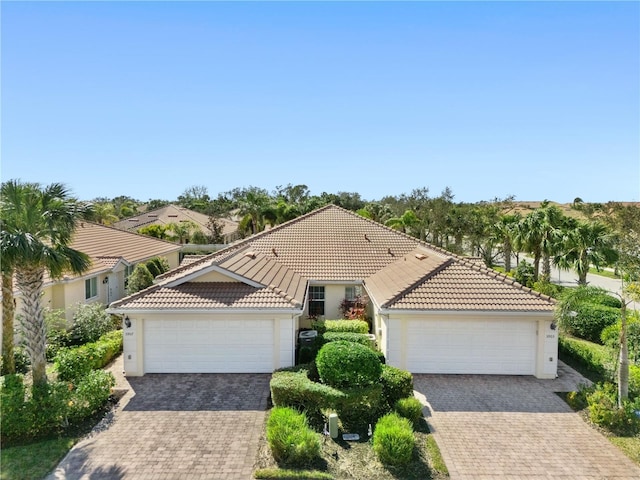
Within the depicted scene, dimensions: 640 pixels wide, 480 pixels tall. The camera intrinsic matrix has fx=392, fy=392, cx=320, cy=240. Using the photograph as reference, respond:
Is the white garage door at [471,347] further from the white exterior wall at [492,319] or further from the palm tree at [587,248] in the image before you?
the palm tree at [587,248]

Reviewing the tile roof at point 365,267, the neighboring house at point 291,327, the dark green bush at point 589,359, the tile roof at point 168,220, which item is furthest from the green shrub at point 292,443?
the tile roof at point 168,220

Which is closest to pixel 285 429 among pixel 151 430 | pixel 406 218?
pixel 151 430

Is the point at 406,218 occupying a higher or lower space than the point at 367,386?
higher

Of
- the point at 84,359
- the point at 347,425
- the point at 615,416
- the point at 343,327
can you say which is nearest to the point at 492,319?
the point at 615,416

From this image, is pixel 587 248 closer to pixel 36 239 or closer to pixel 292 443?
pixel 292 443

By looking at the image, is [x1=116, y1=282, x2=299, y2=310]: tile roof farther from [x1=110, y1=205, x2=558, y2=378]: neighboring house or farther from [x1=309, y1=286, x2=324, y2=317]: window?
[x1=309, y1=286, x2=324, y2=317]: window

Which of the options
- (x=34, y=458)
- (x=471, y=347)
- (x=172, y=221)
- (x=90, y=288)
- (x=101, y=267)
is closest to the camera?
(x=34, y=458)

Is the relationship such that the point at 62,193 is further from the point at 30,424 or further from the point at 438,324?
the point at 438,324
